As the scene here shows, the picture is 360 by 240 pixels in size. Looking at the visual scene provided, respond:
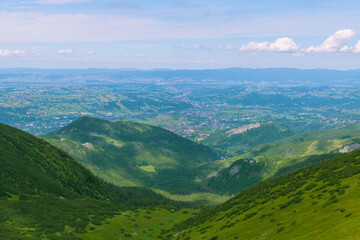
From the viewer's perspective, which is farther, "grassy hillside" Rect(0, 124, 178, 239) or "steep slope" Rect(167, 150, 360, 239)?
"grassy hillside" Rect(0, 124, 178, 239)

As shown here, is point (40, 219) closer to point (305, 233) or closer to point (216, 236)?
point (216, 236)

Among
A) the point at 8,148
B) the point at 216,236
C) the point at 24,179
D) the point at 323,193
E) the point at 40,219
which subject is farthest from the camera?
the point at 8,148

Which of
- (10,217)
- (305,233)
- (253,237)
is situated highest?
(305,233)

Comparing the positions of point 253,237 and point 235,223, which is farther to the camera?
point 235,223

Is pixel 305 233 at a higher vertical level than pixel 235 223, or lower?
higher

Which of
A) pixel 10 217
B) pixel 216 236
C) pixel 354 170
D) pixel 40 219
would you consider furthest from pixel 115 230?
pixel 354 170

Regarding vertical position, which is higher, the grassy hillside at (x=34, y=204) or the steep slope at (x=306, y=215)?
the steep slope at (x=306, y=215)

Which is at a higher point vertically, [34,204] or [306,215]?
[306,215]

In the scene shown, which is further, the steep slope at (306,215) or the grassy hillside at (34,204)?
the grassy hillside at (34,204)

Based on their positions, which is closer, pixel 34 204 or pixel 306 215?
pixel 306 215

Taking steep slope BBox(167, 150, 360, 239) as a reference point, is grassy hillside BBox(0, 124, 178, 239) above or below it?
below

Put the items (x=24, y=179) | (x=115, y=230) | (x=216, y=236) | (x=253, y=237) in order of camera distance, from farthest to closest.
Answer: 1. (x=24, y=179)
2. (x=115, y=230)
3. (x=216, y=236)
4. (x=253, y=237)
